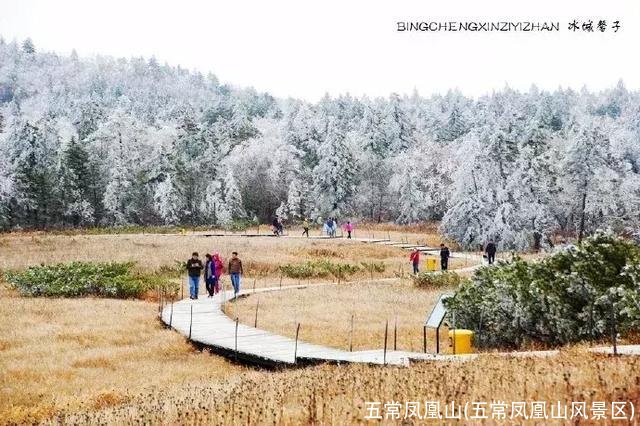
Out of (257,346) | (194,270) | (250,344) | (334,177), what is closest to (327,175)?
(334,177)

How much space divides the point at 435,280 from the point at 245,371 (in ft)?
61.2

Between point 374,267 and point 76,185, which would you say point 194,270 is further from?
point 76,185

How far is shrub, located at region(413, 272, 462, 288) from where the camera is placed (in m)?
32.9

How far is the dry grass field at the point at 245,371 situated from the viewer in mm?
9156

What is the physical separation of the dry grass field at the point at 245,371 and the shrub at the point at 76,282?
0.88m

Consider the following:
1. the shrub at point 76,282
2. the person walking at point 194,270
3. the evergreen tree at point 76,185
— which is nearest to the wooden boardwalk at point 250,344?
the person walking at point 194,270

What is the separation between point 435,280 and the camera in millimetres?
33062

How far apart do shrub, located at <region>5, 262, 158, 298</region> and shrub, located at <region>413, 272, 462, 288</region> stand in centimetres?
1296

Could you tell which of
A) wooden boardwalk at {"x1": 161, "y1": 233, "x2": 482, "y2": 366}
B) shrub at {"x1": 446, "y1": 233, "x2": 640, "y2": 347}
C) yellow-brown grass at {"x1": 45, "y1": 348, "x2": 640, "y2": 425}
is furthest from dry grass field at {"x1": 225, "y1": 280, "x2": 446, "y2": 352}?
yellow-brown grass at {"x1": 45, "y1": 348, "x2": 640, "y2": 425}

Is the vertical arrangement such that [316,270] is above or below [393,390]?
below

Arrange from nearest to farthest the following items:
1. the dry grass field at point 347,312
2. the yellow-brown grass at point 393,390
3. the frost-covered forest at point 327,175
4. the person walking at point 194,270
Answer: the yellow-brown grass at point 393,390, the dry grass field at point 347,312, the person walking at point 194,270, the frost-covered forest at point 327,175

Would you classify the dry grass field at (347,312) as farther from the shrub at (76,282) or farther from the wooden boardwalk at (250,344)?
the shrub at (76,282)

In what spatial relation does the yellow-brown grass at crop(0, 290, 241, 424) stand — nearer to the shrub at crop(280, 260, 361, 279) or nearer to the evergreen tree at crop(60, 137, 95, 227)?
the shrub at crop(280, 260, 361, 279)

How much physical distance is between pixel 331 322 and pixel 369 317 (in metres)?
1.81
